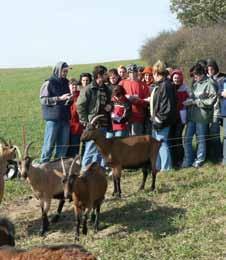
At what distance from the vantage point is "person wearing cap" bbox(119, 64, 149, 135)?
11.5 m

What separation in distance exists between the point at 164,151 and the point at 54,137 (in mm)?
2100

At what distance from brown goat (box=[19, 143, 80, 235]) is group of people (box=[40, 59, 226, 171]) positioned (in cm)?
199

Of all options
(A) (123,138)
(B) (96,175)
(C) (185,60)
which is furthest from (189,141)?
(C) (185,60)

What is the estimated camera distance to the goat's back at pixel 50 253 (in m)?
4.36

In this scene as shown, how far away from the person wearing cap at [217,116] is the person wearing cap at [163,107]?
81 cm

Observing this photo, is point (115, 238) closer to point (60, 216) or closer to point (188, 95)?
point (60, 216)

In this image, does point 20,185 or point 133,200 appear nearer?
point 133,200

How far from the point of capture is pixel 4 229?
5.50 m

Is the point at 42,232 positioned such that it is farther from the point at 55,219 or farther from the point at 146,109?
the point at 146,109

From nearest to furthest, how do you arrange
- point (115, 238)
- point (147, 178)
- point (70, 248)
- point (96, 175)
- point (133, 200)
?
point (70, 248) → point (115, 238) → point (96, 175) → point (133, 200) → point (147, 178)

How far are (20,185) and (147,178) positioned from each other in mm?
2353

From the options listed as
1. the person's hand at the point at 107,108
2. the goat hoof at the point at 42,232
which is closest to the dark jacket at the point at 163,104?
the person's hand at the point at 107,108

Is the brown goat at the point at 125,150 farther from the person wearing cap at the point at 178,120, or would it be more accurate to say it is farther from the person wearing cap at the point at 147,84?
the person wearing cap at the point at 147,84

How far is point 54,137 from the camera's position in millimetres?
11484
